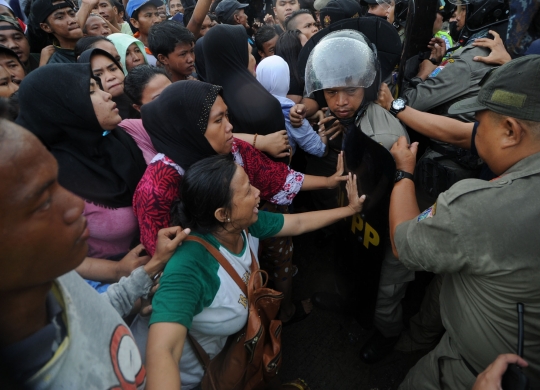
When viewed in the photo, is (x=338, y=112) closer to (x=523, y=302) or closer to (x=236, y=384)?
(x=523, y=302)

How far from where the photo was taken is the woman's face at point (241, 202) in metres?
1.65

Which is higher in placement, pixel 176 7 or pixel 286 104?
pixel 286 104

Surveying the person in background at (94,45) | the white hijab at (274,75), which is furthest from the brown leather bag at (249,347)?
the person in background at (94,45)

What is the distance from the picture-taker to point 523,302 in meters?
1.33

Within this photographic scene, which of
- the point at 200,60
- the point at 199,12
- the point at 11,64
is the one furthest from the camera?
the point at 199,12

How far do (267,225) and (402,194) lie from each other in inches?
30.2

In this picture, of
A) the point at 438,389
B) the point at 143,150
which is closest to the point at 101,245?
the point at 143,150

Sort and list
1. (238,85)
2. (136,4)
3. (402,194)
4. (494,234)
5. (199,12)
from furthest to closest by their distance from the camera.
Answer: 1. (136,4)
2. (199,12)
3. (238,85)
4. (402,194)
5. (494,234)

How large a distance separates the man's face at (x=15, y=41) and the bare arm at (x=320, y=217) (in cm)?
323

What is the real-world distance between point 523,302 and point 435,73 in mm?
1731

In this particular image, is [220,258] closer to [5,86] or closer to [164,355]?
[164,355]

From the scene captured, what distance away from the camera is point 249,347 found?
1571 millimetres

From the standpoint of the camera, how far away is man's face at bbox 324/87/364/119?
2.18 metres

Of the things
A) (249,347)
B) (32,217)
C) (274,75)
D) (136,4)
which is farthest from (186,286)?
(136,4)
